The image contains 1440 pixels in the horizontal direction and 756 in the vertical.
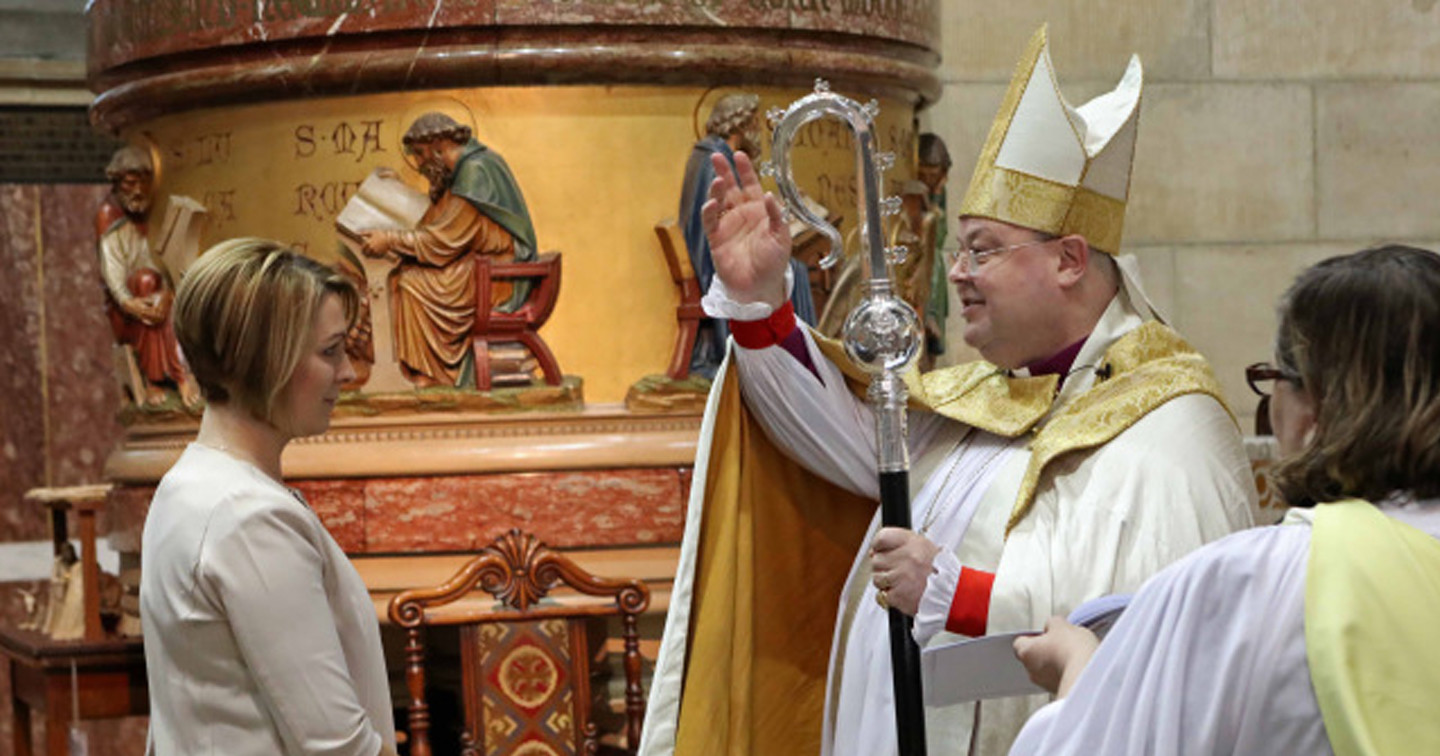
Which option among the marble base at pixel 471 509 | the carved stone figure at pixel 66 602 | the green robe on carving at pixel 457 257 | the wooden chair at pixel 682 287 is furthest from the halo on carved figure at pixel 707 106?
the carved stone figure at pixel 66 602

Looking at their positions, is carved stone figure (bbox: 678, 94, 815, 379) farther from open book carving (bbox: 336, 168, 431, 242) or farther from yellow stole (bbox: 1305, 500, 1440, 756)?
yellow stole (bbox: 1305, 500, 1440, 756)

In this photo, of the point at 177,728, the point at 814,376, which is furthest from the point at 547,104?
the point at 177,728

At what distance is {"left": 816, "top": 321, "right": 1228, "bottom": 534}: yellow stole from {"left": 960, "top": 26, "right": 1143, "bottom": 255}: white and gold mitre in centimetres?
22

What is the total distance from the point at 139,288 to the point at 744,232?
3610mm

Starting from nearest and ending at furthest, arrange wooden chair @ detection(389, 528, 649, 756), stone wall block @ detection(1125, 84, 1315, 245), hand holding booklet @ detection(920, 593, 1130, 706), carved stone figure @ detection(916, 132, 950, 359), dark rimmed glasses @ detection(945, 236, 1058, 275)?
hand holding booklet @ detection(920, 593, 1130, 706), dark rimmed glasses @ detection(945, 236, 1058, 275), wooden chair @ detection(389, 528, 649, 756), carved stone figure @ detection(916, 132, 950, 359), stone wall block @ detection(1125, 84, 1315, 245)

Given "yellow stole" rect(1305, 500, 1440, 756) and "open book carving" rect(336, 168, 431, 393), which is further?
"open book carving" rect(336, 168, 431, 393)

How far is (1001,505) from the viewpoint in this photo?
370 cm

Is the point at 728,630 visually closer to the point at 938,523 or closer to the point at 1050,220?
the point at 938,523

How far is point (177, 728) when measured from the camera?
2984mm

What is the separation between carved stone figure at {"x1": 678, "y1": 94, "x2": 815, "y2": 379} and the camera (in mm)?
6332

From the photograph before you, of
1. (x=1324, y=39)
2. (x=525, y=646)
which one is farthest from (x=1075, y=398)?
(x=1324, y=39)

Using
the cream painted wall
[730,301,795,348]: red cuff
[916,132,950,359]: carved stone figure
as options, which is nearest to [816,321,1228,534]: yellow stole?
[730,301,795,348]: red cuff

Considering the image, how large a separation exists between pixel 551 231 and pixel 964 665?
3712 millimetres

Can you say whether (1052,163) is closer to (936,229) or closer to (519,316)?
(519,316)
